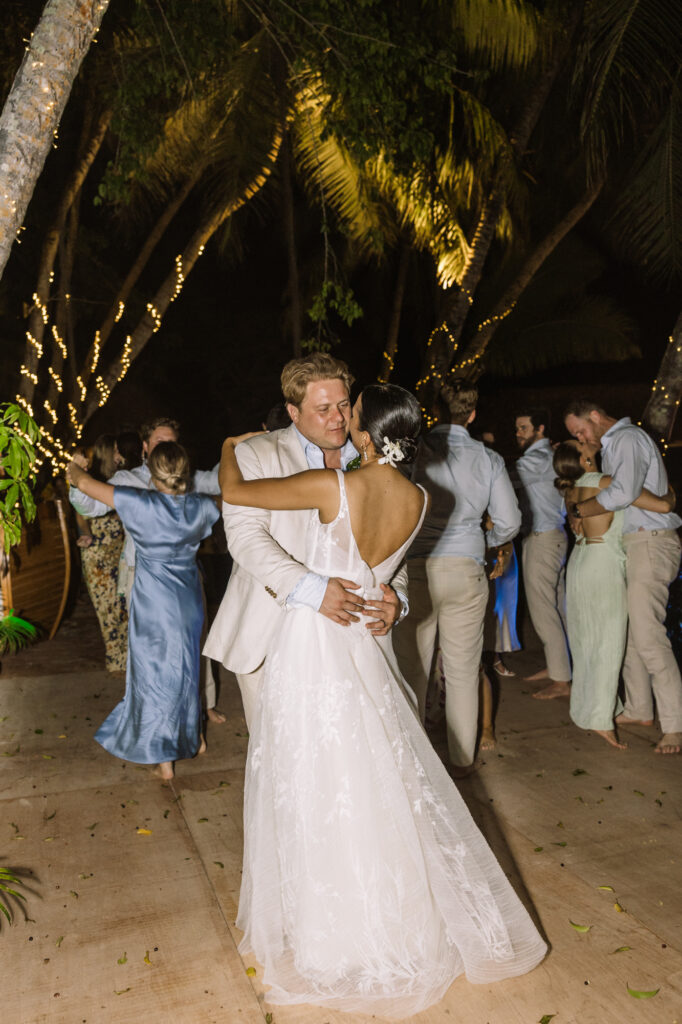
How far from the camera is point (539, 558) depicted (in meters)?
6.74

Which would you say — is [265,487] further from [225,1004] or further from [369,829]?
[225,1004]

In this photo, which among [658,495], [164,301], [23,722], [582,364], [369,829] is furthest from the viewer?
[582,364]

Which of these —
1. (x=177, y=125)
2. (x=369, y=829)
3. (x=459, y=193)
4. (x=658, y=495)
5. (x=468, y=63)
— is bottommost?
(x=369, y=829)

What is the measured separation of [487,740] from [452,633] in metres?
0.98

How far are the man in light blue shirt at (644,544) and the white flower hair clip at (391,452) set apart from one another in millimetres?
2753

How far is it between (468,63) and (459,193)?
60.3 inches

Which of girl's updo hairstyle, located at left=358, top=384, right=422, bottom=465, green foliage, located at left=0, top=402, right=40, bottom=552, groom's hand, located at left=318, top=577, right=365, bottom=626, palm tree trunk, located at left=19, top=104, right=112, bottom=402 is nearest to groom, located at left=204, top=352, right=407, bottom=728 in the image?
groom's hand, located at left=318, top=577, right=365, bottom=626

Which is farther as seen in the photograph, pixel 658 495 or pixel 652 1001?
pixel 658 495

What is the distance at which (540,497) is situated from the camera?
265 inches

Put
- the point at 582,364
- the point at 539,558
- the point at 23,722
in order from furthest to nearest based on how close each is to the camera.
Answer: the point at 582,364 < the point at 539,558 < the point at 23,722

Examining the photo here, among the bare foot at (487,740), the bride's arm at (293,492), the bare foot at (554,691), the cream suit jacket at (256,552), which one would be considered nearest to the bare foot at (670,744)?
the bare foot at (487,740)

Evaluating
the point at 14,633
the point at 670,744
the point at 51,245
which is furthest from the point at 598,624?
the point at 51,245

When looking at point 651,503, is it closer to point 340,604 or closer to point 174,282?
point 340,604

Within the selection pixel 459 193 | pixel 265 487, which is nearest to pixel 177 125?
pixel 459 193
